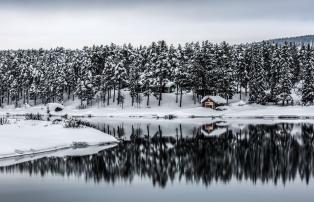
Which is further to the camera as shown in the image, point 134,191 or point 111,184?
point 111,184

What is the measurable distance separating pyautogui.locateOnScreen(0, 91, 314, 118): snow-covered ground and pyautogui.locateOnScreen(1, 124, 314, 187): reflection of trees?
46713 mm

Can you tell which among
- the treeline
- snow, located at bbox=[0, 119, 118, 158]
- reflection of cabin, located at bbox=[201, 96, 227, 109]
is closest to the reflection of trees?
snow, located at bbox=[0, 119, 118, 158]

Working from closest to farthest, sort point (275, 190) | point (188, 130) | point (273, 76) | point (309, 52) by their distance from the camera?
1. point (275, 190)
2. point (188, 130)
3. point (273, 76)
4. point (309, 52)

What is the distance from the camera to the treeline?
4493 inches

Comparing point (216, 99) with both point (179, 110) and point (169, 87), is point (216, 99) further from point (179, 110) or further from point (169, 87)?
point (169, 87)

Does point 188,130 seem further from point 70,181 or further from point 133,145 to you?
point 70,181

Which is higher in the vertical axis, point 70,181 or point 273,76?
point 273,76

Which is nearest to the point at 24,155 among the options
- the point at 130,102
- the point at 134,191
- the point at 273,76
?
the point at 134,191

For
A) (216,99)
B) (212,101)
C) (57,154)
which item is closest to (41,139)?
(57,154)

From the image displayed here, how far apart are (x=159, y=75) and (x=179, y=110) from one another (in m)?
12.1

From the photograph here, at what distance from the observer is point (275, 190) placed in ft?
91.5

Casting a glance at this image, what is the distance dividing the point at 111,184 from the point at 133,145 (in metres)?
20.8

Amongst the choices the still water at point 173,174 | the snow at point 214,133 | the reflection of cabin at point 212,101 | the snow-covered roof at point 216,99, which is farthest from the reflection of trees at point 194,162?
the reflection of cabin at point 212,101

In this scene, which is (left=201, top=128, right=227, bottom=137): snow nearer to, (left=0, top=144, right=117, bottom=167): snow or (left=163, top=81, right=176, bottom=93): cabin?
(left=0, top=144, right=117, bottom=167): snow
